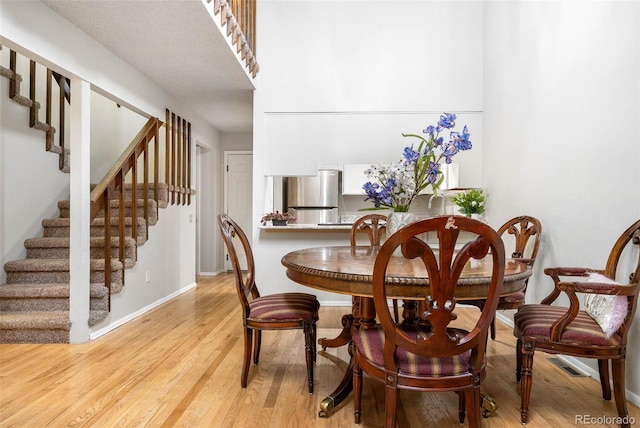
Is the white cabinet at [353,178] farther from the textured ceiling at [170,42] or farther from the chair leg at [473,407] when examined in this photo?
the chair leg at [473,407]

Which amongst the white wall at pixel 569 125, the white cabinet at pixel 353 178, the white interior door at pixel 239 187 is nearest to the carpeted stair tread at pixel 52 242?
the white cabinet at pixel 353 178

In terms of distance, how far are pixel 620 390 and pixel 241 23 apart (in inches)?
151

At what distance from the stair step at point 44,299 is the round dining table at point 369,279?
2022 mm

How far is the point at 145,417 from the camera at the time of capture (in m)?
1.85

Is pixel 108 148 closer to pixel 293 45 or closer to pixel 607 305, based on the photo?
pixel 293 45

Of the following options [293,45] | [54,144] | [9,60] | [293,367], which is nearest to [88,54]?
[9,60]

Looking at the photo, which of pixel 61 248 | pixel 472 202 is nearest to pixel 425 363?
pixel 472 202

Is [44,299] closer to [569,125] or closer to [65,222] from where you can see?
[65,222]

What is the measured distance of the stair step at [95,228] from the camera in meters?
3.77

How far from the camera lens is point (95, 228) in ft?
12.8

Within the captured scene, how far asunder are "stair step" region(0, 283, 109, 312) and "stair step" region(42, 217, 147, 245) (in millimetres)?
707

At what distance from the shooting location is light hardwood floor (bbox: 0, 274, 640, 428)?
1.85 metres

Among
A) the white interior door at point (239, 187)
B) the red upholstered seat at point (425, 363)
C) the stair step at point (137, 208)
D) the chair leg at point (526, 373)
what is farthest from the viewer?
the white interior door at point (239, 187)

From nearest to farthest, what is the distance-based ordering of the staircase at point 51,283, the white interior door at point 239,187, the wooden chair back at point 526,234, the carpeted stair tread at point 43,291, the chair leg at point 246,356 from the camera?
1. the chair leg at point 246,356
2. the wooden chair back at point 526,234
3. the staircase at point 51,283
4. the carpeted stair tread at point 43,291
5. the white interior door at point 239,187
